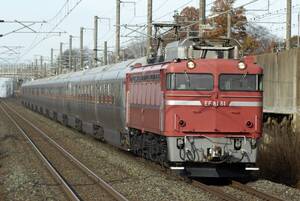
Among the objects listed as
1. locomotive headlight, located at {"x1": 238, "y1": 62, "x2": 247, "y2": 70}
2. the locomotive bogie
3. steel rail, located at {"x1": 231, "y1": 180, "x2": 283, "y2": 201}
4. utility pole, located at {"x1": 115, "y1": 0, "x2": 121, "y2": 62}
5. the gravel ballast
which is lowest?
the gravel ballast

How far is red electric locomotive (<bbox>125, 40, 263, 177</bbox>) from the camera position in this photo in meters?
14.2

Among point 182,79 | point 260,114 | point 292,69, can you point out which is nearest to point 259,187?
point 260,114

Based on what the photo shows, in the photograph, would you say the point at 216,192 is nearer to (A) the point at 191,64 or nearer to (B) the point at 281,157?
(A) the point at 191,64

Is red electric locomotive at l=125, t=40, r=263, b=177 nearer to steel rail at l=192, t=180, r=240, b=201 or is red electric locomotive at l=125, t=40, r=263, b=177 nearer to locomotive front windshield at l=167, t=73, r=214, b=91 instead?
locomotive front windshield at l=167, t=73, r=214, b=91

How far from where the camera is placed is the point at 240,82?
48.2 feet

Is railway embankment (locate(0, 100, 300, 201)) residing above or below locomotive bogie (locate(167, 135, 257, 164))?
below

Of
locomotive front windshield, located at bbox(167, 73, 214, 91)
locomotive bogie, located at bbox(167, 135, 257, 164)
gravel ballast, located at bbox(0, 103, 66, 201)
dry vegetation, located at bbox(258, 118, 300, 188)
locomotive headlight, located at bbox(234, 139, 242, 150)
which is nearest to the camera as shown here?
gravel ballast, located at bbox(0, 103, 66, 201)

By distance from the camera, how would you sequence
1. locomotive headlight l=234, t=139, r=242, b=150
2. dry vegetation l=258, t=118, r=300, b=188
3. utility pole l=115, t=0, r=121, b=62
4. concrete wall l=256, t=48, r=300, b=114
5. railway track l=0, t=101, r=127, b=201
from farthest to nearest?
utility pole l=115, t=0, r=121, b=62 → concrete wall l=256, t=48, r=300, b=114 → dry vegetation l=258, t=118, r=300, b=188 → locomotive headlight l=234, t=139, r=242, b=150 → railway track l=0, t=101, r=127, b=201

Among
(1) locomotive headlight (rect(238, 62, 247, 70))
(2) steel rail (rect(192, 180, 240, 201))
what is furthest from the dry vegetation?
(2) steel rail (rect(192, 180, 240, 201))

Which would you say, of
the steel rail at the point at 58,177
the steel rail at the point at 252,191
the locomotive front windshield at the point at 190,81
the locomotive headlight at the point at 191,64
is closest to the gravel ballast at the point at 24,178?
the steel rail at the point at 58,177

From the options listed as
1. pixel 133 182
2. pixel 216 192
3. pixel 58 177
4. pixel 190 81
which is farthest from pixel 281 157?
pixel 58 177

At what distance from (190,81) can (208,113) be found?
0.87 m

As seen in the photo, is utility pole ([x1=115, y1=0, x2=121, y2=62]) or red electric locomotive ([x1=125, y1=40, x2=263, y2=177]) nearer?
red electric locomotive ([x1=125, y1=40, x2=263, y2=177])

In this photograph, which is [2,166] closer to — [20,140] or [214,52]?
[214,52]
